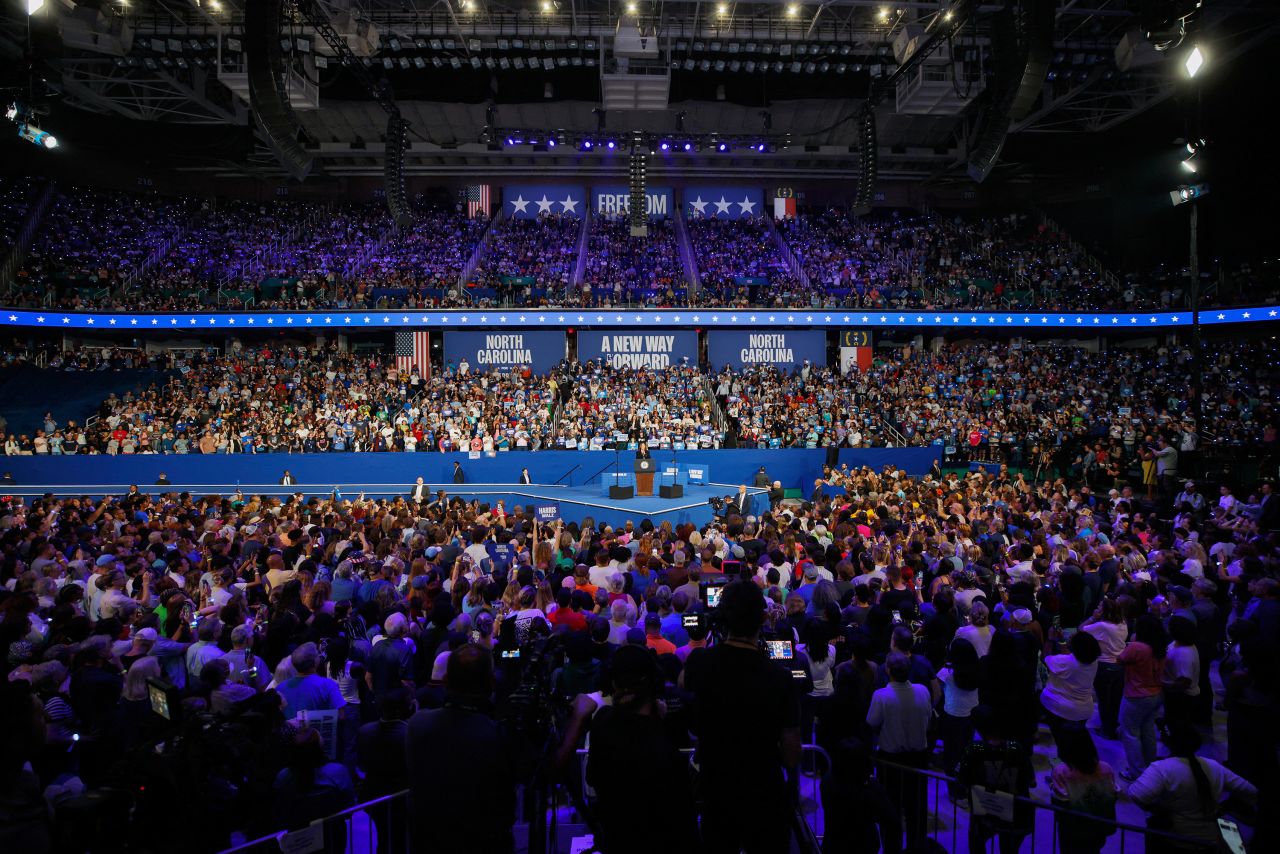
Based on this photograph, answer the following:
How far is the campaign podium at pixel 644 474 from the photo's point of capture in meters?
19.2

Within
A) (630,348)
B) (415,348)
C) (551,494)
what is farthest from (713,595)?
(415,348)

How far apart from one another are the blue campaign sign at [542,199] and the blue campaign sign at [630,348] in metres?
8.90

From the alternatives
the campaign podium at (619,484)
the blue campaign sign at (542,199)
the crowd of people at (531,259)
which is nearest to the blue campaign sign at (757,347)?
the crowd of people at (531,259)

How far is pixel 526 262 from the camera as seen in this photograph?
30938 millimetres

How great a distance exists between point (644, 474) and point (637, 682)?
1643cm

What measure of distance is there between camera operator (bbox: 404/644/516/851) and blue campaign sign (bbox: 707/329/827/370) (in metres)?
27.7

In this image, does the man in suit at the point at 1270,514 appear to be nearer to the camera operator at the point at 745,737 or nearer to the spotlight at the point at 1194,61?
the spotlight at the point at 1194,61

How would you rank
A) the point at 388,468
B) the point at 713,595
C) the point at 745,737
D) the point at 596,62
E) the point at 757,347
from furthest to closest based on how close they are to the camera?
1. the point at 757,347
2. the point at 596,62
3. the point at 388,468
4. the point at 713,595
5. the point at 745,737

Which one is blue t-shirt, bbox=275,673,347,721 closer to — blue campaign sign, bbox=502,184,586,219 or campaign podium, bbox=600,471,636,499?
campaign podium, bbox=600,471,636,499

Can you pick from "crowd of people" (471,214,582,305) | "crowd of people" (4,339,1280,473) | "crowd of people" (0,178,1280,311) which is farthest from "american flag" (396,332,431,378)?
"crowd of people" (471,214,582,305)

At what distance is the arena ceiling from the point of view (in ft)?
66.5

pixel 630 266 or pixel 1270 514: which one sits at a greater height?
pixel 630 266

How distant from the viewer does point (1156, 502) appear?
15609 millimetres

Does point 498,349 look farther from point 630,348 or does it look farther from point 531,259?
point 630,348
